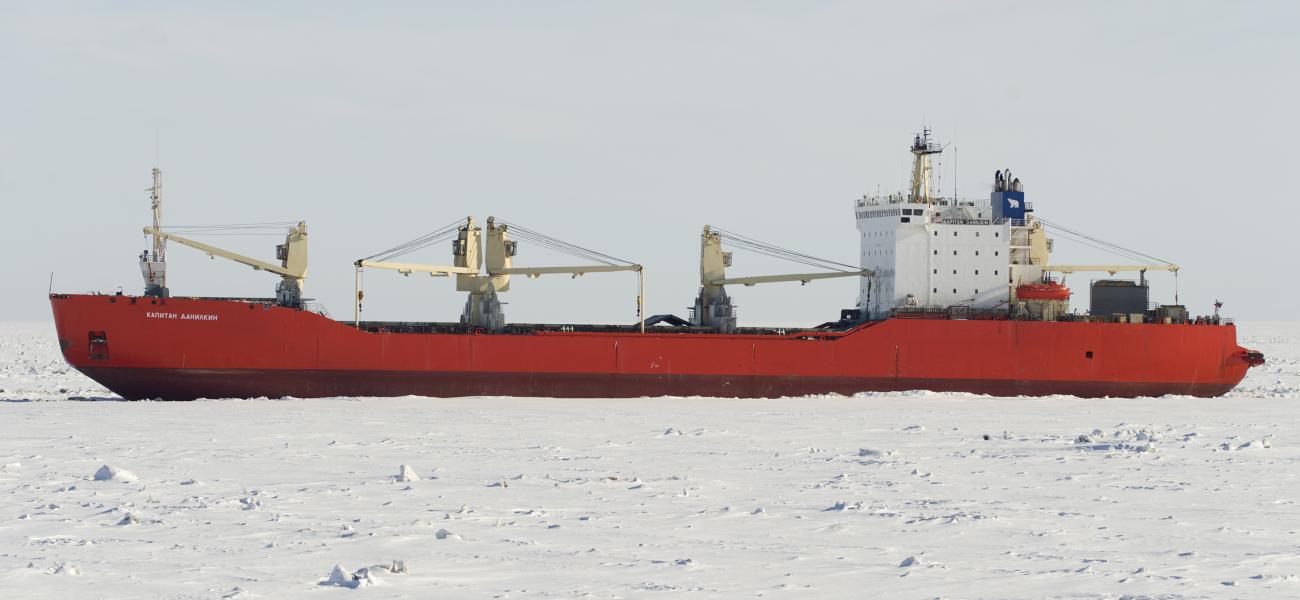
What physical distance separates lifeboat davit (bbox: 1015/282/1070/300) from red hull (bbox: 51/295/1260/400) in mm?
748

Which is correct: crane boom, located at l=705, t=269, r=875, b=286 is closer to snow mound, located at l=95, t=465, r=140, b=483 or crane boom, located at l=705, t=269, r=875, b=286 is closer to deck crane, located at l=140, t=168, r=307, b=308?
deck crane, located at l=140, t=168, r=307, b=308

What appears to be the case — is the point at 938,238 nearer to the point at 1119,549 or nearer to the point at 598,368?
the point at 598,368

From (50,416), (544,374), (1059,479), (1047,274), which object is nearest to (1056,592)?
(1059,479)

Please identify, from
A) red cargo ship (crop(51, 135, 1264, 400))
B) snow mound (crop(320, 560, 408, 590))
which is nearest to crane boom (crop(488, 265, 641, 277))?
red cargo ship (crop(51, 135, 1264, 400))

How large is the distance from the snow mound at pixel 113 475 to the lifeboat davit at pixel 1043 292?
21.6 meters

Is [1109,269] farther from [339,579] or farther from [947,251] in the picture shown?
[339,579]

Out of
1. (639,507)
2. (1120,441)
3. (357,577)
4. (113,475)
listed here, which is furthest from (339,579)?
(1120,441)

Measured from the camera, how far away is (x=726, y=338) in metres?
27.5

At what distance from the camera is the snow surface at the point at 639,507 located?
29.2ft

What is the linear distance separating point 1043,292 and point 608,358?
1010 centimetres

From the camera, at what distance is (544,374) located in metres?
26.8

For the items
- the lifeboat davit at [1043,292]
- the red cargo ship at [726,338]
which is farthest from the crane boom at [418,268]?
the lifeboat davit at [1043,292]

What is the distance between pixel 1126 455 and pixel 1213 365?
55.0ft

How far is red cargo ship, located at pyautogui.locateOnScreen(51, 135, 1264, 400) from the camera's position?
24.9m
